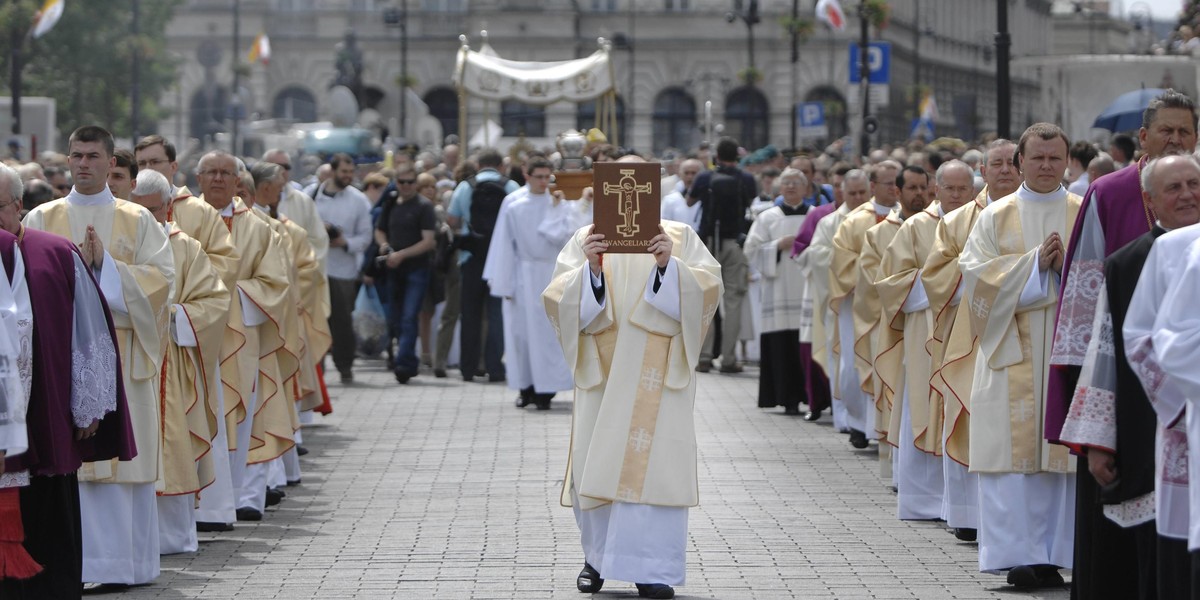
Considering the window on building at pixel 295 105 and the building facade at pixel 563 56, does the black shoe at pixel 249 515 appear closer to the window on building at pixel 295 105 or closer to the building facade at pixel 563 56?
the building facade at pixel 563 56

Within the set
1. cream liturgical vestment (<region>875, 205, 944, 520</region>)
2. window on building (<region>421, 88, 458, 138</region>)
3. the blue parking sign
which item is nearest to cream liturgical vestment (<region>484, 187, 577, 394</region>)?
cream liturgical vestment (<region>875, 205, 944, 520</region>)

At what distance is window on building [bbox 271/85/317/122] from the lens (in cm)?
8112

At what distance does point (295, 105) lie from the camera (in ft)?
267

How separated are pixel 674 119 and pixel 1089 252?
238ft

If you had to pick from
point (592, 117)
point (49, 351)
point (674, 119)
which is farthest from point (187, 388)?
point (674, 119)

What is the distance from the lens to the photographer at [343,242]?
763 inches

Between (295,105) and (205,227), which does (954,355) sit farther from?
(295,105)

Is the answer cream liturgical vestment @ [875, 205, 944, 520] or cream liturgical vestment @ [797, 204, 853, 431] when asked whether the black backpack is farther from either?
cream liturgical vestment @ [875, 205, 944, 520]

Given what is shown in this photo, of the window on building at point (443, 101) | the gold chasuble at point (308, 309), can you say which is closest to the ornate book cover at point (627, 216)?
the gold chasuble at point (308, 309)

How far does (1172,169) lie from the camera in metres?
6.80

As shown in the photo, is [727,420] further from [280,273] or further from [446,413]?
[280,273]

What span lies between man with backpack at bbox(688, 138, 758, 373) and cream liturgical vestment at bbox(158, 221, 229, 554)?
10.1 metres

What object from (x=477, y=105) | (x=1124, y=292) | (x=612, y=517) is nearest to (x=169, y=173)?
(x=612, y=517)

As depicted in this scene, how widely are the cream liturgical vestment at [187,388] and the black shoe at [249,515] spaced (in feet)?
3.95
